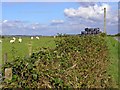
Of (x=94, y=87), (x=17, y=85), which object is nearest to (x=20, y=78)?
(x=17, y=85)

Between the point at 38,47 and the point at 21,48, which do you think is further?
the point at 21,48

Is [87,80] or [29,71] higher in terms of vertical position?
[29,71]

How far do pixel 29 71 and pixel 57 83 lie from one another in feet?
1.59

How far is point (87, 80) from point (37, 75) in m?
2.12

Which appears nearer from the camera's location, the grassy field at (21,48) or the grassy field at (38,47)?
the grassy field at (21,48)

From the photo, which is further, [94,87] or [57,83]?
[94,87]

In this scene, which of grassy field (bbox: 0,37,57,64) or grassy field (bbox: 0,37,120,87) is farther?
grassy field (bbox: 0,37,120,87)

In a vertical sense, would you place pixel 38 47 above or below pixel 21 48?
above

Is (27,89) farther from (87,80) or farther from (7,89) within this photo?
(87,80)

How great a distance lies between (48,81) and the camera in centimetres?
497

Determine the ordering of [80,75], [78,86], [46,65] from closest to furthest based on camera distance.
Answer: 1. [46,65]
2. [78,86]
3. [80,75]

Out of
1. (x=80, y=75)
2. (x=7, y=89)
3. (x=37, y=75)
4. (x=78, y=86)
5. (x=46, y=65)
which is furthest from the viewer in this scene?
(x=80, y=75)

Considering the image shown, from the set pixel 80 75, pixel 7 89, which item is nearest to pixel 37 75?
pixel 7 89

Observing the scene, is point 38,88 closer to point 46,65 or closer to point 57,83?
point 57,83
